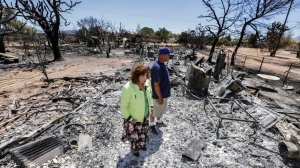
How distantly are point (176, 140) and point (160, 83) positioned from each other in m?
1.25

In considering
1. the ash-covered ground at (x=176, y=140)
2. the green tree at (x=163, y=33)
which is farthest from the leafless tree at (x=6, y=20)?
the green tree at (x=163, y=33)

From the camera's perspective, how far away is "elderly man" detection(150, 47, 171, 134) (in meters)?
4.41

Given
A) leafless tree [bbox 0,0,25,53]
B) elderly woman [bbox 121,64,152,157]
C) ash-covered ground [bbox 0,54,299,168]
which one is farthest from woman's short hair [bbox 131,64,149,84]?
leafless tree [bbox 0,0,25,53]

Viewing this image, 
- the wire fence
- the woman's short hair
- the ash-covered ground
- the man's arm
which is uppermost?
the woman's short hair

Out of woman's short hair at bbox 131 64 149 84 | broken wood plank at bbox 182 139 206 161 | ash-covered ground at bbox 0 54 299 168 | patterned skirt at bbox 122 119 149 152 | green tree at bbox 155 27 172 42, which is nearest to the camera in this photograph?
woman's short hair at bbox 131 64 149 84

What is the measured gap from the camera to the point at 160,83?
471cm

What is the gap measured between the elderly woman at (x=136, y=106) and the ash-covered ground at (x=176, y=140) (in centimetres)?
45

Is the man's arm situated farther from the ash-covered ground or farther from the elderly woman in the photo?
the ash-covered ground

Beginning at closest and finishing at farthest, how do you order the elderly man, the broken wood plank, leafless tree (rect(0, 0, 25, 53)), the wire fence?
the broken wood plank
the elderly man
the wire fence
leafless tree (rect(0, 0, 25, 53))

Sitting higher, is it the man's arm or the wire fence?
the man's arm

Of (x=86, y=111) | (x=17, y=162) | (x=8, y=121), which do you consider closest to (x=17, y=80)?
(x=8, y=121)

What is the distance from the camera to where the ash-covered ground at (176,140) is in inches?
160

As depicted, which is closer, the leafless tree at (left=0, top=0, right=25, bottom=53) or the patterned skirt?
the patterned skirt

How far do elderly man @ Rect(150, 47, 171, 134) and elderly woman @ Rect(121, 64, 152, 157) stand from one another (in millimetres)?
548
